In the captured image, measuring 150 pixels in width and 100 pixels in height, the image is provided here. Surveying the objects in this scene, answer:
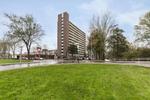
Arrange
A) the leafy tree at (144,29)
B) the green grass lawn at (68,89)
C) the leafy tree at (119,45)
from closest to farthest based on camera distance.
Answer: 1. the green grass lawn at (68,89)
2. the leafy tree at (144,29)
3. the leafy tree at (119,45)

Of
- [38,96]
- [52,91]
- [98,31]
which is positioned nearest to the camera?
[38,96]

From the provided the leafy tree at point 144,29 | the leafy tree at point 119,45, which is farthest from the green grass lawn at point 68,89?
the leafy tree at point 119,45

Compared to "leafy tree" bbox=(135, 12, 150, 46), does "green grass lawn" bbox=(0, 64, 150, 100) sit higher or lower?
lower

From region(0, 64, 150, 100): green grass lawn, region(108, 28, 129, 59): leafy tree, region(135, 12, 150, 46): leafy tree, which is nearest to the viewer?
region(0, 64, 150, 100): green grass lawn

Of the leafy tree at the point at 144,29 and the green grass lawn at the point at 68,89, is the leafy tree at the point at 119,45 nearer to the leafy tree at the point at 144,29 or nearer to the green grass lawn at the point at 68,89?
the leafy tree at the point at 144,29

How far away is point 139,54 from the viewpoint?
66875 mm

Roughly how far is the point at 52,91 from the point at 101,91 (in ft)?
7.78

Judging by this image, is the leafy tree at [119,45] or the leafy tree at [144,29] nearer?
the leafy tree at [144,29]

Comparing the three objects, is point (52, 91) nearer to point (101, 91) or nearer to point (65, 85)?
point (65, 85)

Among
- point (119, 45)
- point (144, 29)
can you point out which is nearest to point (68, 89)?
point (144, 29)

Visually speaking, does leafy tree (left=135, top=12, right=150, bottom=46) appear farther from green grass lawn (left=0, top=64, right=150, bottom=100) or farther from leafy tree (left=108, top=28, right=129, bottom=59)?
green grass lawn (left=0, top=64, right=150, bottom=100)

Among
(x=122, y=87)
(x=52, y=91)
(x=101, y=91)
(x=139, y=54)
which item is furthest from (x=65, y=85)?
(x=139, y=54)

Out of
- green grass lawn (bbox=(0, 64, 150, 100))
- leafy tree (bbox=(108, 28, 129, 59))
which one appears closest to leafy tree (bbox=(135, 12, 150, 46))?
leafy tree (bbox=(108, 28, 129, 59))

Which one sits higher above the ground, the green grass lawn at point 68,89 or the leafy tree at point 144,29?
the leafy tree at point 144,29
